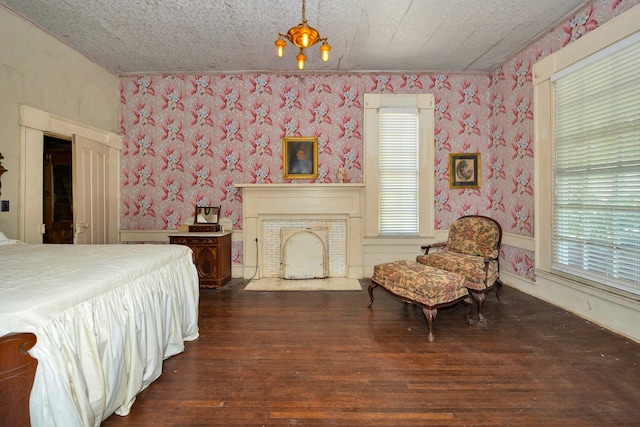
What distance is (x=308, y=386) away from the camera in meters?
2.10

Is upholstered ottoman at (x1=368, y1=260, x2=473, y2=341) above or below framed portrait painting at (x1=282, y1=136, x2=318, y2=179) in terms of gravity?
below

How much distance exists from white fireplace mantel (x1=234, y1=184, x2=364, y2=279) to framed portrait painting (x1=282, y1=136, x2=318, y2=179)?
279 mm

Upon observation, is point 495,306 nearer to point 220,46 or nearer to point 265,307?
point 265,307

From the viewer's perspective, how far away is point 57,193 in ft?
19.0

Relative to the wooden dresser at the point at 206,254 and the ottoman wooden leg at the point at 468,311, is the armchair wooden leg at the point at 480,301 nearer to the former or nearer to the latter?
the ottoman wooden leg at the point at 468,311

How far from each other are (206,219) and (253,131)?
5.15ft

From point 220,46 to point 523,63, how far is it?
4.11 meters

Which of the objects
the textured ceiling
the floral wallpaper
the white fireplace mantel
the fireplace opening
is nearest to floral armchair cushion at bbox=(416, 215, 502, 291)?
the floral wallpaper

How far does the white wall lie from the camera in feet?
10.9

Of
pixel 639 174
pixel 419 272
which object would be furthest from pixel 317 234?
pixel 639 174

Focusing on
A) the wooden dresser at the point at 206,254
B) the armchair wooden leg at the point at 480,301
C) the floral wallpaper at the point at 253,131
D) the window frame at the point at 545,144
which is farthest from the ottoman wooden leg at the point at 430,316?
the wooden dresser at the point at 206,254

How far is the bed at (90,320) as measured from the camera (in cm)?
132

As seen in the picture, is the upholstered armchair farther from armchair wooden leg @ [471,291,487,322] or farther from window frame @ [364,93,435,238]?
window frame @ [364,93,435,238]

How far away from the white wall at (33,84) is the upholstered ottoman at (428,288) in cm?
417
